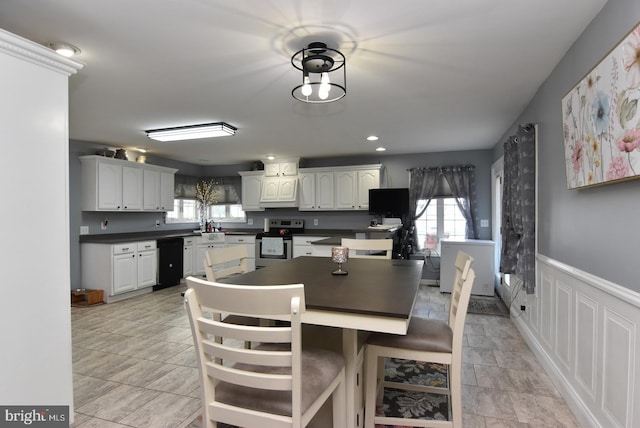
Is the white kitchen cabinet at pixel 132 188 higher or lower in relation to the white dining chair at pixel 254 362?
higher

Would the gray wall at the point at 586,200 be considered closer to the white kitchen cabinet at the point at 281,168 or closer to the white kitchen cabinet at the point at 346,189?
the white kitchen cabinet at the point at 346,189

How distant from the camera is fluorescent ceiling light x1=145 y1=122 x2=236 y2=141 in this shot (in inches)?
158

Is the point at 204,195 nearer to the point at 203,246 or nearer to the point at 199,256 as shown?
the point at 203,246

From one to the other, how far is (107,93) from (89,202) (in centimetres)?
259

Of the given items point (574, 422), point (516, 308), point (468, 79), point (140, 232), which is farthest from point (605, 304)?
point (140, 232)

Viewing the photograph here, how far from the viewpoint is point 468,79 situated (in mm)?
2713

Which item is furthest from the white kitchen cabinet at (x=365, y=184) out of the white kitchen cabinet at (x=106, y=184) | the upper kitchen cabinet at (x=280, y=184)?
the white kitchen cabinet at (x=106, y=184)

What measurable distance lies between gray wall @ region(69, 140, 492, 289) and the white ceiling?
1312 millimetres

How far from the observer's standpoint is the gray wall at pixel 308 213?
491cm

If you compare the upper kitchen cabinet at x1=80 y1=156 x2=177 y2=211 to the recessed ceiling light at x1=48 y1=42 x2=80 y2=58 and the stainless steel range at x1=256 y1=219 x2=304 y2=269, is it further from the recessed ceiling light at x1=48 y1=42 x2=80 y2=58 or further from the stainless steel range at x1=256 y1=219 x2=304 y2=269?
the recessed ceiling light at x1=48 y1=42 x2=80 y2=58

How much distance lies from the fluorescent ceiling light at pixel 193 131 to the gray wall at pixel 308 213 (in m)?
1.65

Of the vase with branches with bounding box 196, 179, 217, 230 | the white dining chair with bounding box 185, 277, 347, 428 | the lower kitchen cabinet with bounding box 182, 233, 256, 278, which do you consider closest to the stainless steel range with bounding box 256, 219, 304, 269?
the lower kitchen cabinet with bounding box 182, 233, 256, 278

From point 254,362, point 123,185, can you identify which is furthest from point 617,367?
point 123,185

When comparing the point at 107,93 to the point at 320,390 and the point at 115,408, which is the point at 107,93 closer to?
the point at 115,408
